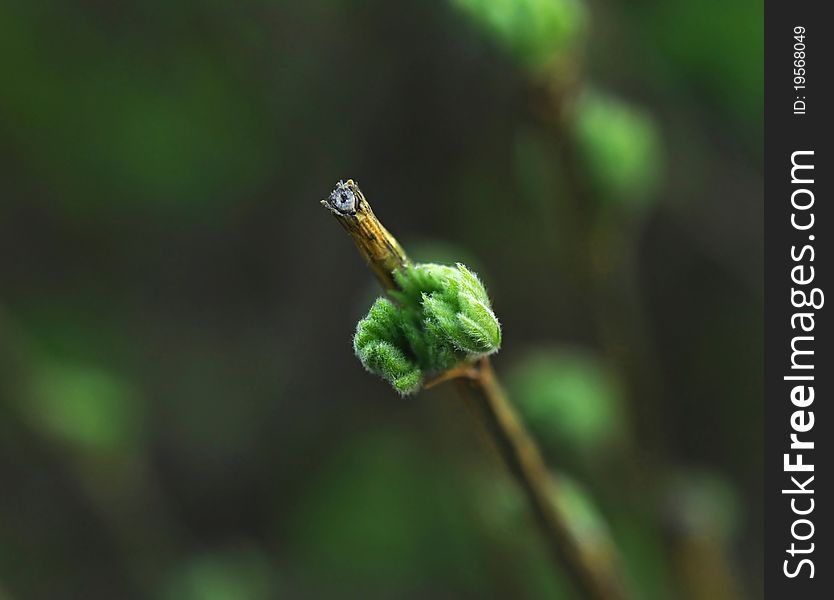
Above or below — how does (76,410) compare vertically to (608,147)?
below

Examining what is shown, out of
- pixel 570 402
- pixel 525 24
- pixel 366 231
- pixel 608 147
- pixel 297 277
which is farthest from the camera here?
pixel 297 277

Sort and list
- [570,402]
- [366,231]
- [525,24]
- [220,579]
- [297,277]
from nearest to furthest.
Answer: [366,231], [525,24], [570,402], [220,579], [297,277]

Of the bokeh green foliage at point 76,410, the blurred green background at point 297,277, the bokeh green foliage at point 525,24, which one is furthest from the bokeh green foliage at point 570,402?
the bokeh green foliage at point 76,410

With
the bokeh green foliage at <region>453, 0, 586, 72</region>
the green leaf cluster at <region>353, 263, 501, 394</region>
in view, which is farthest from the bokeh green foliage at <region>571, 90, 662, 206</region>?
the green leaf cluster at <region>353, 263, 501, 394</region>

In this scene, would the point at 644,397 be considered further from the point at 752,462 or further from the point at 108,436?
the point at 108,436

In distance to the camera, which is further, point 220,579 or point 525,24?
point 220,579

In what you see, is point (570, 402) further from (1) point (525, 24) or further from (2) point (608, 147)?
(1) point (525, 24)

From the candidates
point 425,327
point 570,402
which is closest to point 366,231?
point 425,327
